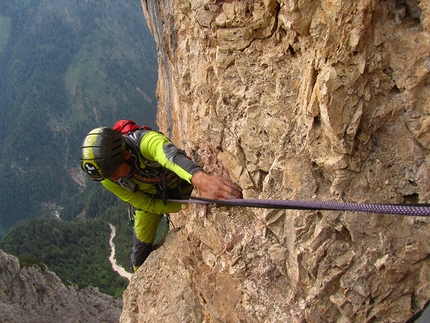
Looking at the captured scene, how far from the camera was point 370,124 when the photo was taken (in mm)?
2680

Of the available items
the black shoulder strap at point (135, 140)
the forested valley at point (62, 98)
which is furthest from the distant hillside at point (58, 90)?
the black shoulder strap at point (135, 140)

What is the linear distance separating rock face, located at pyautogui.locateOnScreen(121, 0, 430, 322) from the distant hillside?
114 m

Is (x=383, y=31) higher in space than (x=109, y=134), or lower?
higher

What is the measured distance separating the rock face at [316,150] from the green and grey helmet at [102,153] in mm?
1117

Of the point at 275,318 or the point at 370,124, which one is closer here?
the point at 370,124

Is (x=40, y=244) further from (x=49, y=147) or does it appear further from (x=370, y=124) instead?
(x=49, y=147)

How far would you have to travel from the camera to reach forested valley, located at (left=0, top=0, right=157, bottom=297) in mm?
126125

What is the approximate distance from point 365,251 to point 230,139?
1755mm

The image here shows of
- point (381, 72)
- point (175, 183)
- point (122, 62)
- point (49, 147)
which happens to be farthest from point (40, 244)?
point (122, 62)

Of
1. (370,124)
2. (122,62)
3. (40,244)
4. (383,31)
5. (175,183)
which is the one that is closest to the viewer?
(383,31)

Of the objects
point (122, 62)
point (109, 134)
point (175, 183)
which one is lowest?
point (122, 62)

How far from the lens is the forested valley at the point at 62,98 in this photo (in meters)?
126

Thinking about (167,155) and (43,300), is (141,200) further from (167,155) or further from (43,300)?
(43,300)

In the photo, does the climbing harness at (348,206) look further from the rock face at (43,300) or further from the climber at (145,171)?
the rock face at (43,300)
